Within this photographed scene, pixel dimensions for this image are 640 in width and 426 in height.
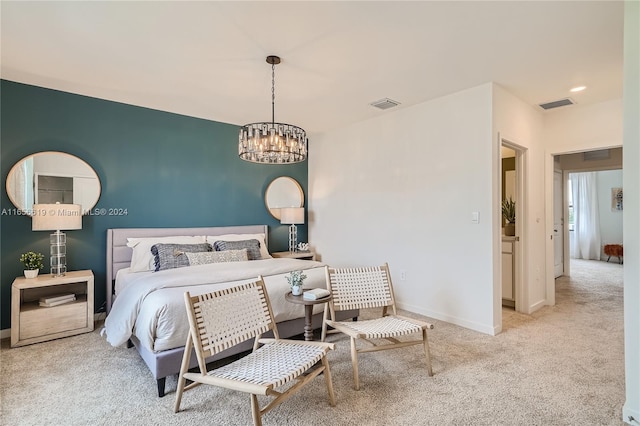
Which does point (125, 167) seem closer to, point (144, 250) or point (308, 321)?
point (144, 250)

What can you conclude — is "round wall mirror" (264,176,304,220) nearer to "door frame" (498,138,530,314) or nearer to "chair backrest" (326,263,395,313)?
"chair backrest" (326,263,395,313)

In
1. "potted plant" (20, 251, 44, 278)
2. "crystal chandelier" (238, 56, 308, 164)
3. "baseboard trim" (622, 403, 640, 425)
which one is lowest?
"baseboard trim" (622, 403, 640, 425)

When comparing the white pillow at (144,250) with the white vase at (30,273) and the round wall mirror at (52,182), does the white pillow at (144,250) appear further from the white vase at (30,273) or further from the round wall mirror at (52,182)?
the white vase at (30,273)

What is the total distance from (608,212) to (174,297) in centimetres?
1021

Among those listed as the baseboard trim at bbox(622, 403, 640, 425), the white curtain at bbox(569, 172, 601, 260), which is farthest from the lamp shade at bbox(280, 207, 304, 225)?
the white curtain at bbox(569, 172, 601, 260)

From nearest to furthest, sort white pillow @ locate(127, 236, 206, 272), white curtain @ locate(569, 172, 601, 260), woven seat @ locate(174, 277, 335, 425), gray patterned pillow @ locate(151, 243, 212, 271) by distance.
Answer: woven seat @ locate(174, 277, 335, 425) → gray patterned pillow @ locate(151, 243, 212, 271) → white pillow @ locate(127, 236, 206, 272) → white curtain @ locate(569, 172, 601, 260)

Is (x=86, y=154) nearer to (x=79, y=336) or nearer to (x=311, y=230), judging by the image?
(x=79, y=336)

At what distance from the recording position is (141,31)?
2406 mm

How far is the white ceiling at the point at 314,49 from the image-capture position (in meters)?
2.18

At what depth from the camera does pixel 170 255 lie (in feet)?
11.8

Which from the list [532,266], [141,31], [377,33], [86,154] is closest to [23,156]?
[86,154]

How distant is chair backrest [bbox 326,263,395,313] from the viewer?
2875 millimetres

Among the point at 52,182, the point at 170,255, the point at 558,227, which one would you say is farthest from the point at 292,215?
the point at 558,227

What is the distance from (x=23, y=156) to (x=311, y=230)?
3847 millimetres
